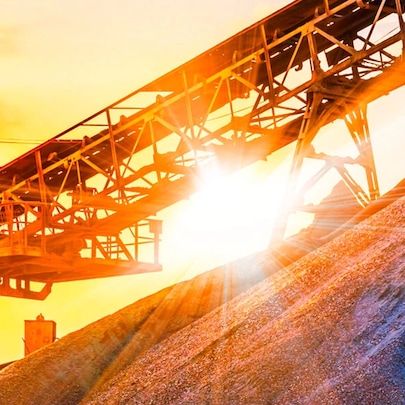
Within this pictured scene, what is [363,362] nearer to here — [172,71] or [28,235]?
[172,71]

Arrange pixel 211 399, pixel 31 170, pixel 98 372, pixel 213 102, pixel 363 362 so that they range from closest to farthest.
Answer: pixel 363 362, pixel 211 399, pixel 98 372, pixel 213 102, pixel 31 170

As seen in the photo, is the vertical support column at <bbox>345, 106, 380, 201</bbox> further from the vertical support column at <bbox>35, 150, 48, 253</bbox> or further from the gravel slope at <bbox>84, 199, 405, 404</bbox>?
the vertical support column at <bbox>35, 150, 48, 253</bbox>

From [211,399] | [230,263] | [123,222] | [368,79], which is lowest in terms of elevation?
[211,399]

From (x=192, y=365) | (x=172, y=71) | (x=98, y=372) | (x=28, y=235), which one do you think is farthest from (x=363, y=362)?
(x=28, y=235)

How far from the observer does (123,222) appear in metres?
24.9

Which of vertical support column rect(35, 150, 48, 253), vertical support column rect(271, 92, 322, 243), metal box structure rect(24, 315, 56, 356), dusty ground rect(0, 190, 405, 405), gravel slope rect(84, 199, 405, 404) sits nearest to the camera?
gravel slope rect(84, 199, 405, 404)

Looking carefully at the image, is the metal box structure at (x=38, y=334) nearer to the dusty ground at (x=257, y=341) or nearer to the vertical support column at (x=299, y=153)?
the dusty ground at (x=257, y=341)

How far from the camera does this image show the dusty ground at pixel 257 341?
33.0 ft

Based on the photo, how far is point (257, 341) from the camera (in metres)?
12.3

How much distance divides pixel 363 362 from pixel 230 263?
9.50 metres

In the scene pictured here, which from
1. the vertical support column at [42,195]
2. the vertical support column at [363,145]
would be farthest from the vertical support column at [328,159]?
the vertical support column at [42,195]

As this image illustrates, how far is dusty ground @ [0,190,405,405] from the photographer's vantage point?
10.0m

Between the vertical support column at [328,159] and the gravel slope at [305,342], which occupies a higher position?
the vertical support column at [328,159]

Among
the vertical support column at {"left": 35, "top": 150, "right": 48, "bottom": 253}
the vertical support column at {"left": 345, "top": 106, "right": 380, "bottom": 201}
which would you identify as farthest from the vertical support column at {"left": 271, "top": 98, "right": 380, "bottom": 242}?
the vertical support column at {"left": 35, "top": 150, "right": 48, "bottom": 253}
